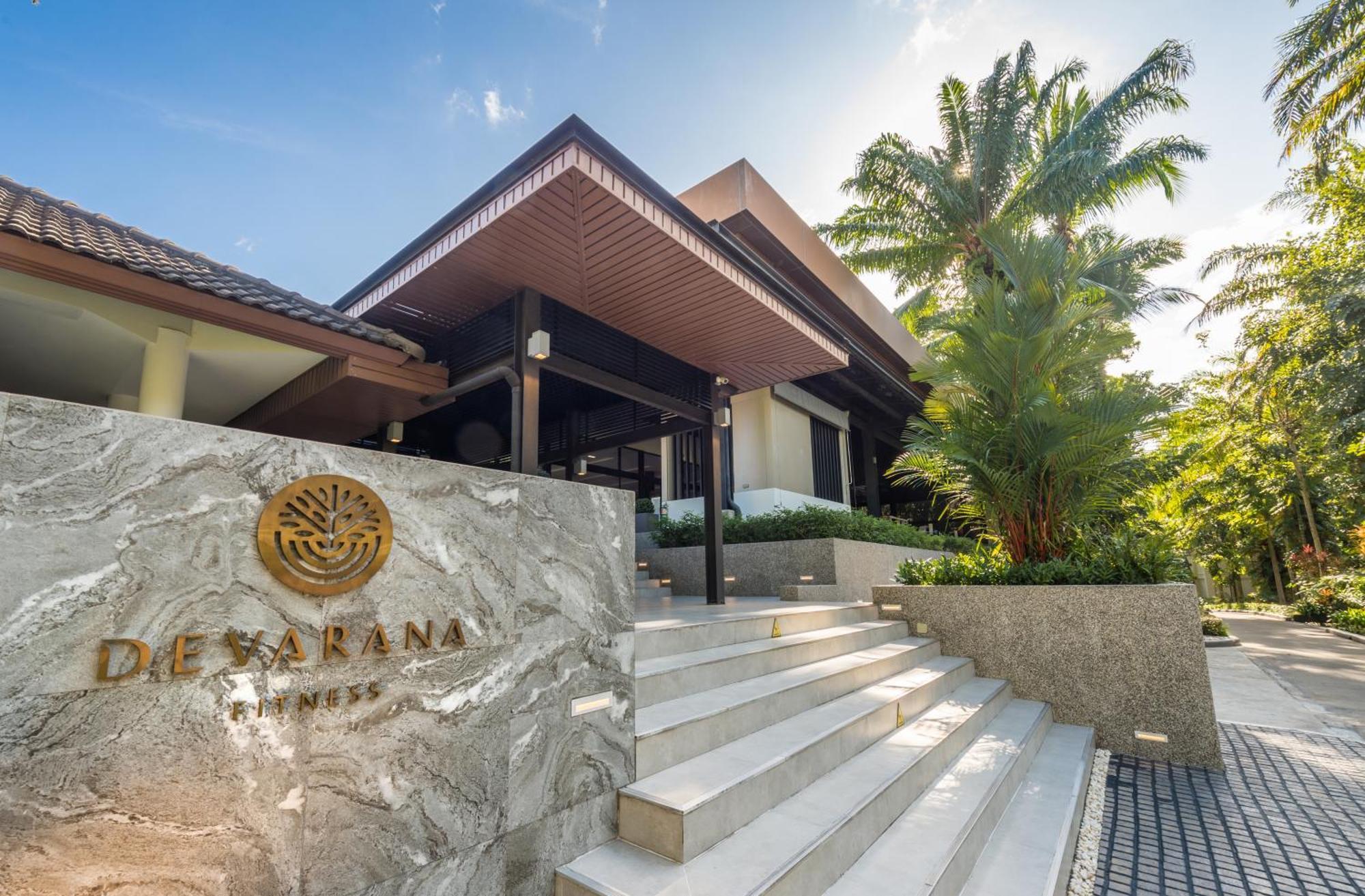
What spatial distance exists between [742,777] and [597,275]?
13.4 ft

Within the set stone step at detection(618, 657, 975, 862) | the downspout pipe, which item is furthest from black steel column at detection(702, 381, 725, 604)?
stone step at detection(618, 657, 975, 862)

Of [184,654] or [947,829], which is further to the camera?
[947,829]

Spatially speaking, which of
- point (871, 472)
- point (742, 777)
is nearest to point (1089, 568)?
point (742, 777)

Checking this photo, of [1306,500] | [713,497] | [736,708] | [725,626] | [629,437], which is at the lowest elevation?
[736,708]

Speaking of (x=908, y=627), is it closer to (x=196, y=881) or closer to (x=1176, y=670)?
(x=1176, y=670)

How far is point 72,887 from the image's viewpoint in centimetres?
154

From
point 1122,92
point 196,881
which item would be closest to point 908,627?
point 196,881

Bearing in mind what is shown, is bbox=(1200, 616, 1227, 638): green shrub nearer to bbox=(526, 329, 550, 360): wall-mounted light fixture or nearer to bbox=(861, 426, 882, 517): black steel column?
bbox=(861, 426, 882, 517): black steel column

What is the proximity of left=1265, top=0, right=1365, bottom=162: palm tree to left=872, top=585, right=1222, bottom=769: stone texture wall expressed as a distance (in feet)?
42.1

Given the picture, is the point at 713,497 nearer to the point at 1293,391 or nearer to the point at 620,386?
the point at 620,386

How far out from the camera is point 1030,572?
6.22m

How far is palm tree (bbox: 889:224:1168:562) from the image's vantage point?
20.6 ft

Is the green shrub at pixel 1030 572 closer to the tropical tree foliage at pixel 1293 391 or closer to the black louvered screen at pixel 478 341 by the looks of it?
the tropical tree foliage at pixel 1293 391

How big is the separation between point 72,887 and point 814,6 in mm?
10164
